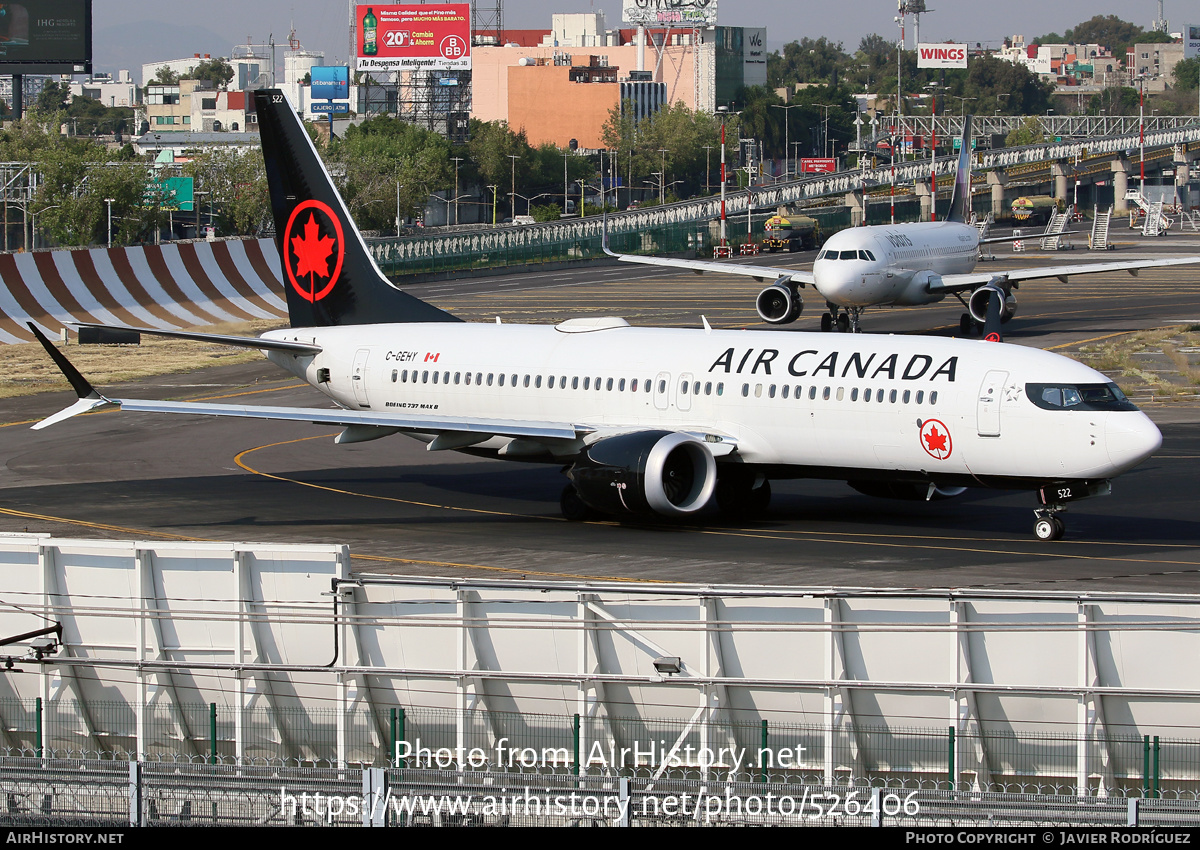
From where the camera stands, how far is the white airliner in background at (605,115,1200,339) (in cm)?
→ 6675

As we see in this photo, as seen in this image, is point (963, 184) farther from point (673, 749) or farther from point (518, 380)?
point (673, 749)

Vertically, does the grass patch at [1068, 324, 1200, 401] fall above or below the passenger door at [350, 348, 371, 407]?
below

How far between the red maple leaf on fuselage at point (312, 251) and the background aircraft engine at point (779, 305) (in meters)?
32.1

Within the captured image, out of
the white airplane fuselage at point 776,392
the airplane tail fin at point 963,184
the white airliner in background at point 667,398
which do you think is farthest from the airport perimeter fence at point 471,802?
the airplane tail fin at point 963,184

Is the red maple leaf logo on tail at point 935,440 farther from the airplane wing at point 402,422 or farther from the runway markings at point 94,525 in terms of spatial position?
the runway markings at point 94,525

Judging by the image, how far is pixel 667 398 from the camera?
35281mm

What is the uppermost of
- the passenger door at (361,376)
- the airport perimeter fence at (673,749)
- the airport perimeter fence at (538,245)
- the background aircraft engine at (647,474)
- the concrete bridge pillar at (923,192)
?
the concrete bridge pillar at (923,192)

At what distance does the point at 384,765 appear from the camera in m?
19.5

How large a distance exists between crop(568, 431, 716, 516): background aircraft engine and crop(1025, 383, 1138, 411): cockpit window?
7372 mm

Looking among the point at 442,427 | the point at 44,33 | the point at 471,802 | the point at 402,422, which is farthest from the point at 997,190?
the point at 471,802

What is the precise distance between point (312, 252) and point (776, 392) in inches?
611

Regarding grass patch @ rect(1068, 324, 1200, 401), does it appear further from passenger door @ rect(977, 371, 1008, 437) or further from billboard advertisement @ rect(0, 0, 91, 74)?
billboard advertisement @ rect(0, 0, 91, 74)

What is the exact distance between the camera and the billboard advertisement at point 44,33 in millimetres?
130750

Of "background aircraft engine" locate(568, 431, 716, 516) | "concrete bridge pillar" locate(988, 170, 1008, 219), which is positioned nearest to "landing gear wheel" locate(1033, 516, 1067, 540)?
"background aircraft engine" locate(568, 431, 716, 516)
